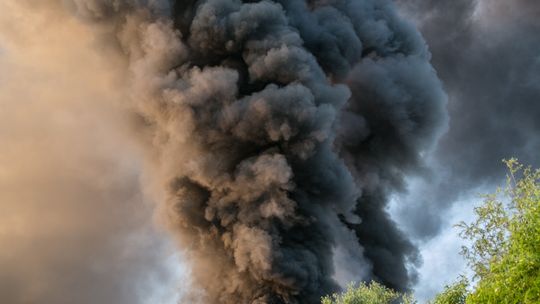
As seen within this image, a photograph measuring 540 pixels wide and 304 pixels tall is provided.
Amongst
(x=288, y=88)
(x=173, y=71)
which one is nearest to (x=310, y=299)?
(x=288, y=88)

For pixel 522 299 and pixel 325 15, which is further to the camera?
pixel 325 15

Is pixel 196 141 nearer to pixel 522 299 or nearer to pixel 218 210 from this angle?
pixel 218 210

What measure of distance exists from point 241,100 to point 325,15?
1204 cm

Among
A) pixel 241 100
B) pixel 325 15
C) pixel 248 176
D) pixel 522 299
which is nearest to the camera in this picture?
pixel 522 299

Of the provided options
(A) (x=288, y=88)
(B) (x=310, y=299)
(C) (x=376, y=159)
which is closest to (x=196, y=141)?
(A) (x=288, y=88)

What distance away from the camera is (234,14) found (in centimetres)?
4422

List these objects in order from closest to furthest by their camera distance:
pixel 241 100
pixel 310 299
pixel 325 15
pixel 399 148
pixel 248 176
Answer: pixel 310 299 → pixel 248 176 → pixel 241 100 → pixel 325 15 → pixel 399 148

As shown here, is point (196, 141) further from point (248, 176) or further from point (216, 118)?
point (248, 176)

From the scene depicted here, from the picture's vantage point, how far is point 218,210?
42375 millimetres

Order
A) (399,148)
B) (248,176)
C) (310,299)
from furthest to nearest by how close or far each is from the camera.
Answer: (399,148) < (248,176) < (310,299)

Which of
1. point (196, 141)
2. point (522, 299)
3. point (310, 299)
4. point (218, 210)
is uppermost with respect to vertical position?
point (196, 141)

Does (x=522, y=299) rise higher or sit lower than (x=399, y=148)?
lower

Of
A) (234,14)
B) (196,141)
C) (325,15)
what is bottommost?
(196,141)

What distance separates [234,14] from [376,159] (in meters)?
20.5
